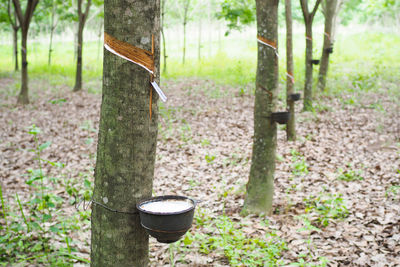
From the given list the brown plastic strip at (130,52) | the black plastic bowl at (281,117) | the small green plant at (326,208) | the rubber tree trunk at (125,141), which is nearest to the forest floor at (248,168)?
the small green plant at (326,208)

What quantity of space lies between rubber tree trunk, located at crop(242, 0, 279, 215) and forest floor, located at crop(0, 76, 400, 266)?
0.24 m

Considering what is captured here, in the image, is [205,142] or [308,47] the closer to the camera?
[205,142]

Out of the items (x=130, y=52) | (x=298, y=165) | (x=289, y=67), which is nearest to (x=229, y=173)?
(x=298, y=165)

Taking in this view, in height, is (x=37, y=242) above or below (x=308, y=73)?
below

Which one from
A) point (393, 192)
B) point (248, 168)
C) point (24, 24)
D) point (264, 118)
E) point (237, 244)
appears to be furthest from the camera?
point (24, 24)

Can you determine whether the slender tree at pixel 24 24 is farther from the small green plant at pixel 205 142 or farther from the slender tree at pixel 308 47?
the slender tree at pixel 308 47

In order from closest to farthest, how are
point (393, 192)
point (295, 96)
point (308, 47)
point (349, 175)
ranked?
point (393, 192), point (349, 175), point (295, 96), point (308, 47)

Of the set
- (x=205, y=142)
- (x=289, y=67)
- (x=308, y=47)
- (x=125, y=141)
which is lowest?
(x=205, y=142)

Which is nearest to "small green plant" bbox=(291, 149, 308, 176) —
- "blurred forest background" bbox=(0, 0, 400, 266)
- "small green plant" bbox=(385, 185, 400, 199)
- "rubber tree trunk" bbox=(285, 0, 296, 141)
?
"blurred forest background" bbox=(0, 0, 400, 266)

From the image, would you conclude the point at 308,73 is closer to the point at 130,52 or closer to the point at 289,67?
the point at 289,67

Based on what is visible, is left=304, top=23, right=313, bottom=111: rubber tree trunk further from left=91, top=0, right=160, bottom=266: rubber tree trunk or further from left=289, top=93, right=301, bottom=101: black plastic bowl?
left=91, top=0, right=160, bottom=266: rubber tree trunk

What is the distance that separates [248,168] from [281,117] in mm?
2129

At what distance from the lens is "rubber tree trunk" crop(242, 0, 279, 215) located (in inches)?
147

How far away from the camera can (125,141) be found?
67.7 inches
